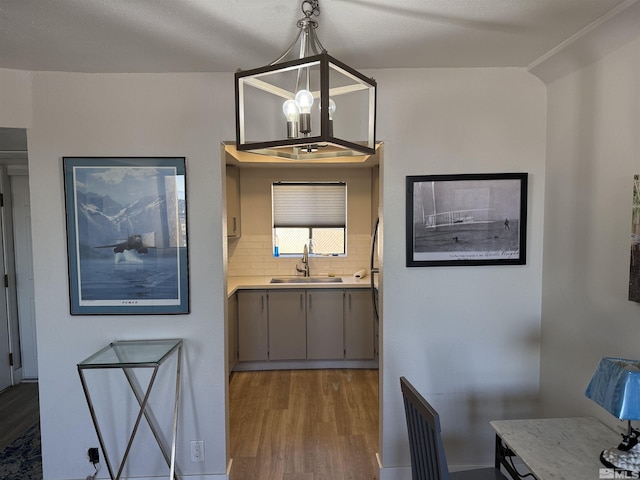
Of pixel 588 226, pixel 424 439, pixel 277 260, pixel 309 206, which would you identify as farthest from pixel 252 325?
pixel 588 226

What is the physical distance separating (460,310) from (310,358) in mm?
2018

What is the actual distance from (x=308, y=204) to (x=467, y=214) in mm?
2372

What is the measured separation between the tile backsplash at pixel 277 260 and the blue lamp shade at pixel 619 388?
296cm

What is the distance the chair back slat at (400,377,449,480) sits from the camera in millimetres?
1263

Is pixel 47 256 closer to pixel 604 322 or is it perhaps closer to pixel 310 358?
pixel 310 358

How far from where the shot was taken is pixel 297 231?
4324 mm

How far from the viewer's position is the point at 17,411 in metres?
3.03

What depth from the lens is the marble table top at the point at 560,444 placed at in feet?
4.16

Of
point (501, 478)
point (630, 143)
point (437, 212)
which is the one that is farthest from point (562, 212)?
point (501, 478)

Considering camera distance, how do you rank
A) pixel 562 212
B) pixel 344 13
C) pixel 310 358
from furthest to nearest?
pixel 310 358 → pixel 562 212 → pixel 344 13

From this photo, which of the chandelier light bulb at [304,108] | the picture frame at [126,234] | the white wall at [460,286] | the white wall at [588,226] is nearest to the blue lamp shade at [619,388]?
the white wall at [588,226]

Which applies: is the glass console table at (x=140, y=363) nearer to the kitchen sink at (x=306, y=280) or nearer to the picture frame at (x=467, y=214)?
the picture frame at (x=467, y=214)

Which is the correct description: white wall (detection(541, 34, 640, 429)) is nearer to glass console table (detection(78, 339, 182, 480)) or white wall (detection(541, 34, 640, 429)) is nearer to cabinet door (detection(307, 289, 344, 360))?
cabinet door (detection(307, 289, 344, 360))

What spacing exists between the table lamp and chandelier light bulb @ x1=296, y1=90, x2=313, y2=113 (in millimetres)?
1337
